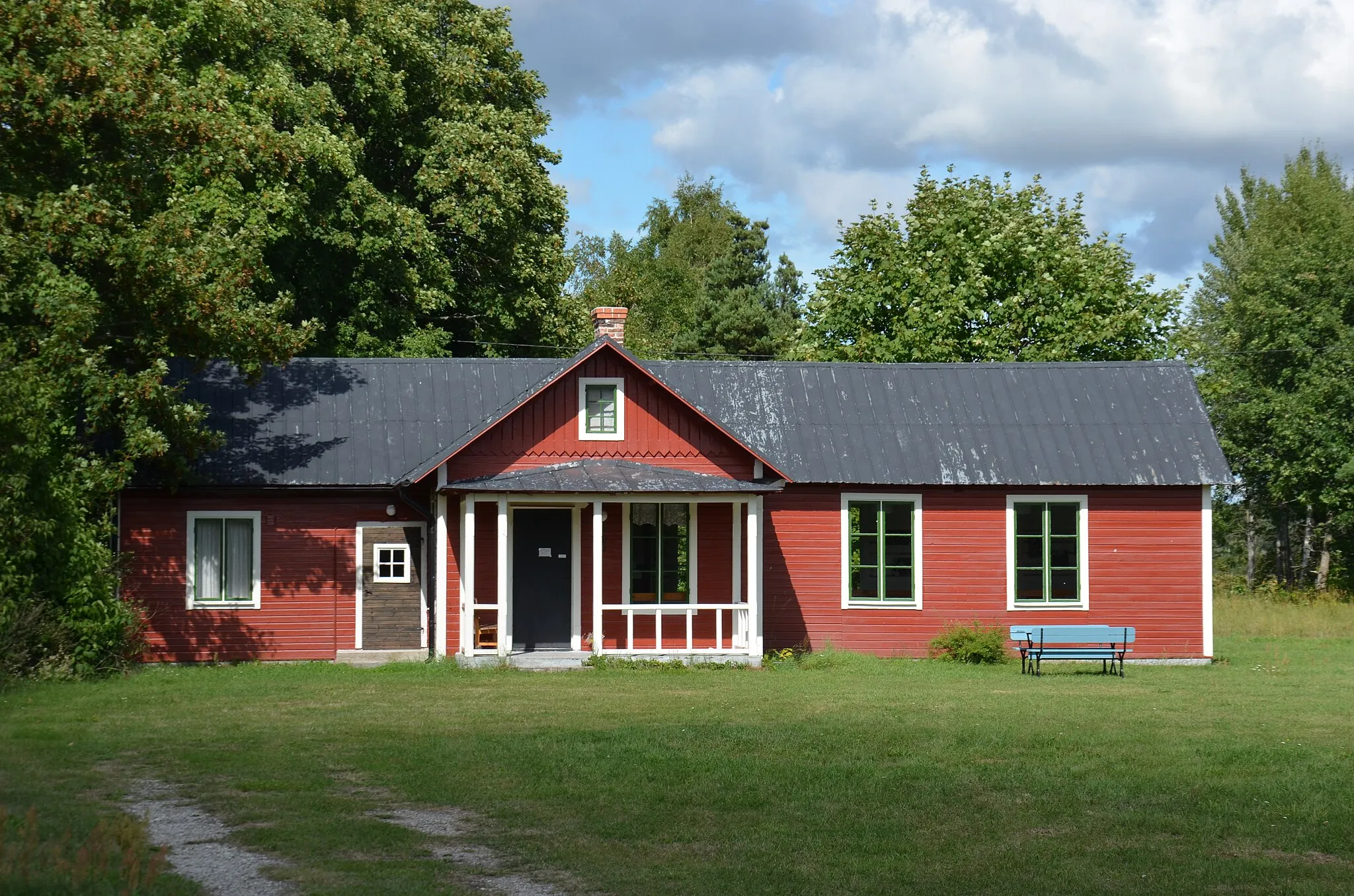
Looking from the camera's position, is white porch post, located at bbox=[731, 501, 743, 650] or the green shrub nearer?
white porch post, located at bbox=[731, 501, 743, 650]

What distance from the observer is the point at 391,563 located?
966 inches

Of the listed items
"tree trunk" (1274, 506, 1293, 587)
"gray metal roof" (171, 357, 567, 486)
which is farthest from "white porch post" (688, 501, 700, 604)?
"tree trunk" (1274, 506, 1293, 587)

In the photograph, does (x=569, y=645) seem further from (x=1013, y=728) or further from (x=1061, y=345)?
(x=1061, y=345)

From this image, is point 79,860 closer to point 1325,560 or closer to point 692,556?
point 692,556

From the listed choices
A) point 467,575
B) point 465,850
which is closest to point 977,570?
point 467,575

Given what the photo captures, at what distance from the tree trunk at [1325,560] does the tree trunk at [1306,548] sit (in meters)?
0.44

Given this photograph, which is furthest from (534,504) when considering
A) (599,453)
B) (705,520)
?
(705,520)

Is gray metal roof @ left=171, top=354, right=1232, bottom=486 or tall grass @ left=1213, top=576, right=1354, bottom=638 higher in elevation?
gray metal roof @ left=171, top=354, right=1232, bottom=486

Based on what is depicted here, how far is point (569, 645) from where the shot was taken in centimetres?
2416

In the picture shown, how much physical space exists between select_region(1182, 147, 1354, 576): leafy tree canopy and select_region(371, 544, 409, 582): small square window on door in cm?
2248

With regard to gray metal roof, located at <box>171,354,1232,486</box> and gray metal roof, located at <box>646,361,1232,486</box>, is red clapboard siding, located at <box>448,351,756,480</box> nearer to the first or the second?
gray metal roof, located at <box>171,354,1232,486</box>

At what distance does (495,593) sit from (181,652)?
4.83m

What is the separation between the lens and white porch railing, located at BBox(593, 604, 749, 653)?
23234 millimetres

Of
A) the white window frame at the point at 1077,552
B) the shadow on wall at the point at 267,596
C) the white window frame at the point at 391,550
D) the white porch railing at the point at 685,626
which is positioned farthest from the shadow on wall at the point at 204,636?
the white window frame at the point at 1077,552
